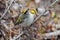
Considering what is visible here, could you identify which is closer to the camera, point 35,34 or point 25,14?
point 25,14

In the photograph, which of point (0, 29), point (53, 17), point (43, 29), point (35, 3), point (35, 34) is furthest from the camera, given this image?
point (35, 3)

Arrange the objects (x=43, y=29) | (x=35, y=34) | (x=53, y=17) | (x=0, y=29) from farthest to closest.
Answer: (x=53, y=17)
(x=43, y=29)
(x=35, y=34)
(x=0, y=29)

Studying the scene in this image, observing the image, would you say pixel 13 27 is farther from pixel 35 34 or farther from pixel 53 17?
pixel 53 17

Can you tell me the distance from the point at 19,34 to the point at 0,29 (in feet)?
1.46

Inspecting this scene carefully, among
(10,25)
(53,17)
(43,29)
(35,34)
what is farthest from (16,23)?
(53,17)

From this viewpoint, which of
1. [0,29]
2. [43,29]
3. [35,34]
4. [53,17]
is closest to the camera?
[0,29]

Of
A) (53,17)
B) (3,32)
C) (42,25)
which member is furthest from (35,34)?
(53,17)

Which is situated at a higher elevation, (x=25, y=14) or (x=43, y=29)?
(x=25, y=14)

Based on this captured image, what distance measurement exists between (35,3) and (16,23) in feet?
10.2

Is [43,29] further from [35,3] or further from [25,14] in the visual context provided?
[35,3]

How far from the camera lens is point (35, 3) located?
9.55m

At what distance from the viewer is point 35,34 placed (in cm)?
706

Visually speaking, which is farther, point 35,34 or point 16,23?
point 35,34

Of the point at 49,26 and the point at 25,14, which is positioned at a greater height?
the point at 25,14
